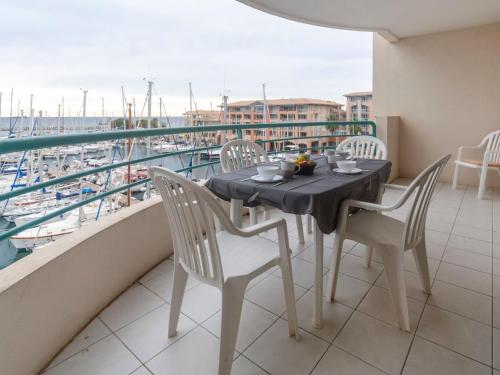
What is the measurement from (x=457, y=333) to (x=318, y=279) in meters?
0.69

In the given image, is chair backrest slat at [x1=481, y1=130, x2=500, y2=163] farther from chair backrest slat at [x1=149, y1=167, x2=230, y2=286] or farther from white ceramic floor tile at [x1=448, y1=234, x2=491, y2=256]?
chair backrest slat at [x1=149, y1=167, x2=230, y2=286]

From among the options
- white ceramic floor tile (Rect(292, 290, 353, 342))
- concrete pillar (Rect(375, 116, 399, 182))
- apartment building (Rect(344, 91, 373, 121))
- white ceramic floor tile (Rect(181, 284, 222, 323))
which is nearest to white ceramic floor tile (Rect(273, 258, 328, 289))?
white ceramic floor tile (Rect(292, 290, 353, 342))

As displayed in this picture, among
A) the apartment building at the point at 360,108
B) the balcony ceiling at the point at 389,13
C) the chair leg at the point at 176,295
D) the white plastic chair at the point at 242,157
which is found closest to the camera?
the chair leg at the point at 176,295

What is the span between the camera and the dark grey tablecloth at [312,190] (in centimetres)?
126

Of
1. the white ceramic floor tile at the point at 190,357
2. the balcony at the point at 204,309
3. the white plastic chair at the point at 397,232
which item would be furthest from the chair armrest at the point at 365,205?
the white ceramic floor tile at the point at 190,357

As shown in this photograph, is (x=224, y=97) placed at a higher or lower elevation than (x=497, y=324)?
higher

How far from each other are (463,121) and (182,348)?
4.85 m

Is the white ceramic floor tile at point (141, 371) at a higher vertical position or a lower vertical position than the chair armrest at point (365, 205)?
lower

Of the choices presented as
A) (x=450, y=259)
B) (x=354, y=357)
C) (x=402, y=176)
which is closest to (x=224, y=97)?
(x=402, y=176)

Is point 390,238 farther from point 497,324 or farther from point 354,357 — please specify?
point 497,324

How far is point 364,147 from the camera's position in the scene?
2578 millimetres

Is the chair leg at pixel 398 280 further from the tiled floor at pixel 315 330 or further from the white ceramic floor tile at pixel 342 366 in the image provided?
the white ceramic floor tile at pixel 342 366

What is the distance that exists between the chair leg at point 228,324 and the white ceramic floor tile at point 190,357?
0.49 feet

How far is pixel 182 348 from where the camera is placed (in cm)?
126
